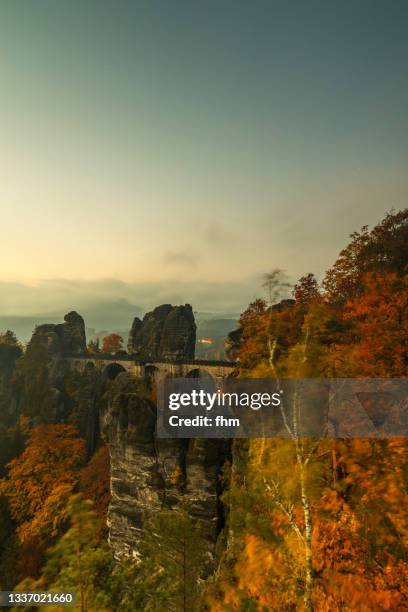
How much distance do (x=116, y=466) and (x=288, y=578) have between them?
14958mm

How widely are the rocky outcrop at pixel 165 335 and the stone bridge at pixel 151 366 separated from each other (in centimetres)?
155

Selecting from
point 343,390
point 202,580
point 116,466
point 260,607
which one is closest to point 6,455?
point 116,466

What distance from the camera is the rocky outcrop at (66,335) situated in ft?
165

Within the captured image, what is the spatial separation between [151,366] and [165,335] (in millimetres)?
5437

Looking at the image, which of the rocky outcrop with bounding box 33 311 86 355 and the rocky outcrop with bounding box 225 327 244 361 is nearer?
the rocky outcrop with bounding box 225 327 244 361

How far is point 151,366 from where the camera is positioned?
162 feet

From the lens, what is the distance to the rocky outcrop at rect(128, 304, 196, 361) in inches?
1976

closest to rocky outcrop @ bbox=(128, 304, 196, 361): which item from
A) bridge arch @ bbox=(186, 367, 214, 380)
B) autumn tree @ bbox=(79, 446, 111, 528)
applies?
bridge arch @ bbox=(186, 367, 214, 380)

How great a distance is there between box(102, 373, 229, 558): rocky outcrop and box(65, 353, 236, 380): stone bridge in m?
18.5

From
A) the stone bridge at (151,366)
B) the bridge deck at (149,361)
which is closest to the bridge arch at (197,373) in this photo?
the stone bridge at (151,366)

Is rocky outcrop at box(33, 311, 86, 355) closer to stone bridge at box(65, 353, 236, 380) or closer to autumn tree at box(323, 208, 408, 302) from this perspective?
stone bridge at box(65, 353, 236, 380)

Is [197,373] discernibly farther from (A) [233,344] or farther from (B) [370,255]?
(B) [370,255]

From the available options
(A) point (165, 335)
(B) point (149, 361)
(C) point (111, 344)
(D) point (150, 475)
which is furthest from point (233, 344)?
(C) point (111, 344)

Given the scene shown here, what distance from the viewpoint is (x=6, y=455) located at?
39.0m
